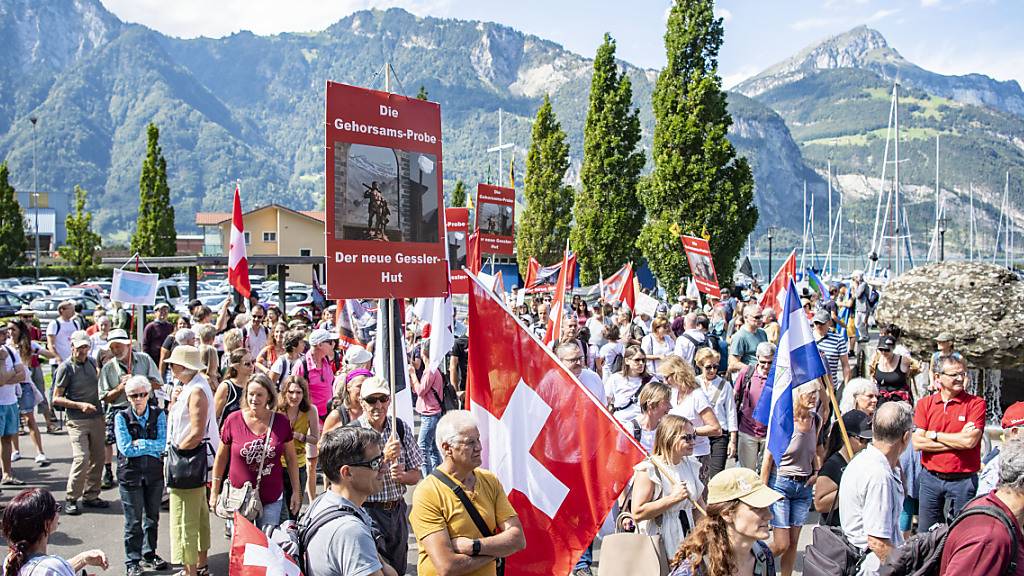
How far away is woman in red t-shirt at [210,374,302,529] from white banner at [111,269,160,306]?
302 inches

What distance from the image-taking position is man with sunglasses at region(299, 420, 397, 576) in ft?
12.3

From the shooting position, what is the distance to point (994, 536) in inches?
146

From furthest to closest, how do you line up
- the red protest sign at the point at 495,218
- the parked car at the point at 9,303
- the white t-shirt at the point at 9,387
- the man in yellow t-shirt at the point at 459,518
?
the parked car at the point at 9,303, the red protest sign at the point at 495,218, the white t-shirt at the point at 9,387, the man in yellow t-shirt at the point at 459,518

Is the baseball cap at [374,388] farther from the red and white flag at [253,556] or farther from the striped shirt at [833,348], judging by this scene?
the striped shirt at [833,348]

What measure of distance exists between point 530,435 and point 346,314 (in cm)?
868

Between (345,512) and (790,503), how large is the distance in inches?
160

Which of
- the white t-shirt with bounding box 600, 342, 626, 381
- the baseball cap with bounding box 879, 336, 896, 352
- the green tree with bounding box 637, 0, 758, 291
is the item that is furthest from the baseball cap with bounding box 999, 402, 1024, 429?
the green tree with bounding box 637, 0, 758, 291

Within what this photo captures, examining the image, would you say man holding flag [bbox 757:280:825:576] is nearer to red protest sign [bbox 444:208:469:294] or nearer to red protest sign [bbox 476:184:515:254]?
red protest sign [bbox 444:208:469:294]

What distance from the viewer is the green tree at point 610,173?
35.4 m

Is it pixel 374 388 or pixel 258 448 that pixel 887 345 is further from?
pixel 258 448

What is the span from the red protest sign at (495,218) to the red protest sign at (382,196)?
10.00m

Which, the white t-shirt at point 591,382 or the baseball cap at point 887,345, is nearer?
the white t-shirt at point 591,382

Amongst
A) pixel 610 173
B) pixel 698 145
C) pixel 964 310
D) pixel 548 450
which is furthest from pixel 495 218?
pixel 610 173

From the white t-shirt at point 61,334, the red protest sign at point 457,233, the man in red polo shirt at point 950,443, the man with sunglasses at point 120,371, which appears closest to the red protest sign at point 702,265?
the red protest sign at point 457,233
